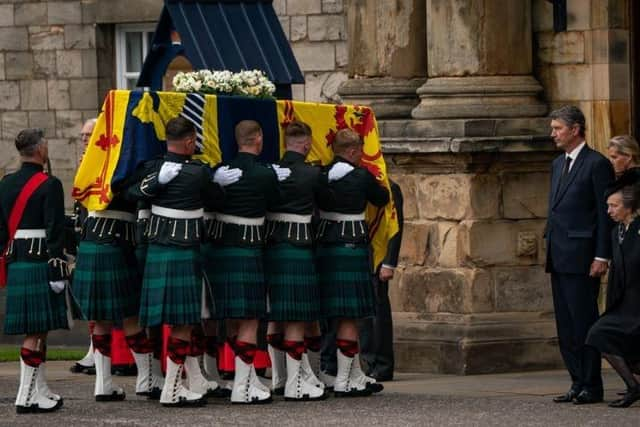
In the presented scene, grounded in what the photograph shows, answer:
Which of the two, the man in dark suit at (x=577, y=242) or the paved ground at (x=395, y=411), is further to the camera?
the man in dark suit at (x=577, y=242)

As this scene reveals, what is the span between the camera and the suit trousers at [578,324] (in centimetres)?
1335

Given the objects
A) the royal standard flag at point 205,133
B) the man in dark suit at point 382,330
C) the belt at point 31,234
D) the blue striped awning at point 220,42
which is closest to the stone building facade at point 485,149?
the man in dark suit at point 382,330

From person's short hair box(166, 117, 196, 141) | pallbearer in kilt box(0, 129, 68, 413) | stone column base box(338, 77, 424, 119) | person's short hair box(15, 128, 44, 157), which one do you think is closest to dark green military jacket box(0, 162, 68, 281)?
pallbearer in kilt box(0, 129, 68, 413)

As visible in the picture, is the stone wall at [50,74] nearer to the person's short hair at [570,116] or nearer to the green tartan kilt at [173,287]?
the green tartan kilt at [173,287]

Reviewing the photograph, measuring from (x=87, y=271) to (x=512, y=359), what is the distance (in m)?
3.48

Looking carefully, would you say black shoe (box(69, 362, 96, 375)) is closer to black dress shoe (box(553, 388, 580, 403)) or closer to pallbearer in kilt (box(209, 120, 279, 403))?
pallbearer in kilt (box(209, 120, 279, 403))

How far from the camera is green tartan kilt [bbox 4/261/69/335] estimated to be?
13.4m

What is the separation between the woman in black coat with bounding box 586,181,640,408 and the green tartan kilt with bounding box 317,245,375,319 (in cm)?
162

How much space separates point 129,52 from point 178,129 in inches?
370

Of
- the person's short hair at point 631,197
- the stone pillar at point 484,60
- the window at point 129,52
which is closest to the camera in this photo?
the person's short hair at point 631,197

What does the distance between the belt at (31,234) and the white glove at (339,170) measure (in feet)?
6.17

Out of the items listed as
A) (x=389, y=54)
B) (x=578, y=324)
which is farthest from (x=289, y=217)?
(x=389, y=54)

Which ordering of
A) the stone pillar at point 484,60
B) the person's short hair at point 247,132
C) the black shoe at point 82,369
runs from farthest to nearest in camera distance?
the black shoe at point 82,369 → the stone pillar at point 484,60 → the person's short hair at point 247,132

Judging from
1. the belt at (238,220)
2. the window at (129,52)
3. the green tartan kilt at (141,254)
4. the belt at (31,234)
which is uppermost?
the window at (129,52)
